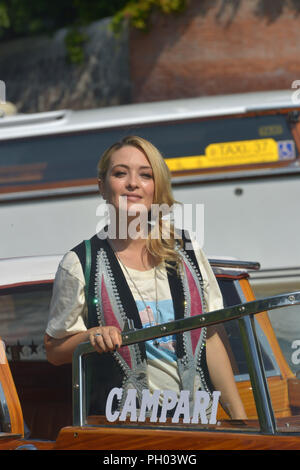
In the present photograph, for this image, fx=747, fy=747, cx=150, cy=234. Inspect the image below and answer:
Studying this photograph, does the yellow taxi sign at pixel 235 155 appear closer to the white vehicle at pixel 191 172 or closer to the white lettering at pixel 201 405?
the white vehicle at pixel 191 172

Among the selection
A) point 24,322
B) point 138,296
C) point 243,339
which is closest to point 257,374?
point 243,339

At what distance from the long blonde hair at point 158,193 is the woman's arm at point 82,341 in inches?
15.9

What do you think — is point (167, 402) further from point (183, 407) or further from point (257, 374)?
point (257, 374)

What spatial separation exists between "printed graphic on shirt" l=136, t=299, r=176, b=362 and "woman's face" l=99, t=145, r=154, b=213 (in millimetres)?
368

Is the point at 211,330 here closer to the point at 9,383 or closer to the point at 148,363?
the point at 148,363

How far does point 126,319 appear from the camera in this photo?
2.55 m

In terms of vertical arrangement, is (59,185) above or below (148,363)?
above

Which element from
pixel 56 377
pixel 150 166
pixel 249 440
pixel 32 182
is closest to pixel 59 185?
pixel 32 182

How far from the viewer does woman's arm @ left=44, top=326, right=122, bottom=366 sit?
2361 millimetres

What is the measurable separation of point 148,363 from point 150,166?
0.76 m

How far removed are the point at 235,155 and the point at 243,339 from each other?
14.0 ft

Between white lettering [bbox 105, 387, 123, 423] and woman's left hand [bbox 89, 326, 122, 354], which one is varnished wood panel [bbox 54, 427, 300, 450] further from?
woman's left hand [bbox 89, 326, 122, 354]

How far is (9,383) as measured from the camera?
267cm

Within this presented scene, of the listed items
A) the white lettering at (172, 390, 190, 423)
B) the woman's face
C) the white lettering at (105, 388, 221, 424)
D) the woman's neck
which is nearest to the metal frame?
the white lettering at (105, 388, 221, 424)
